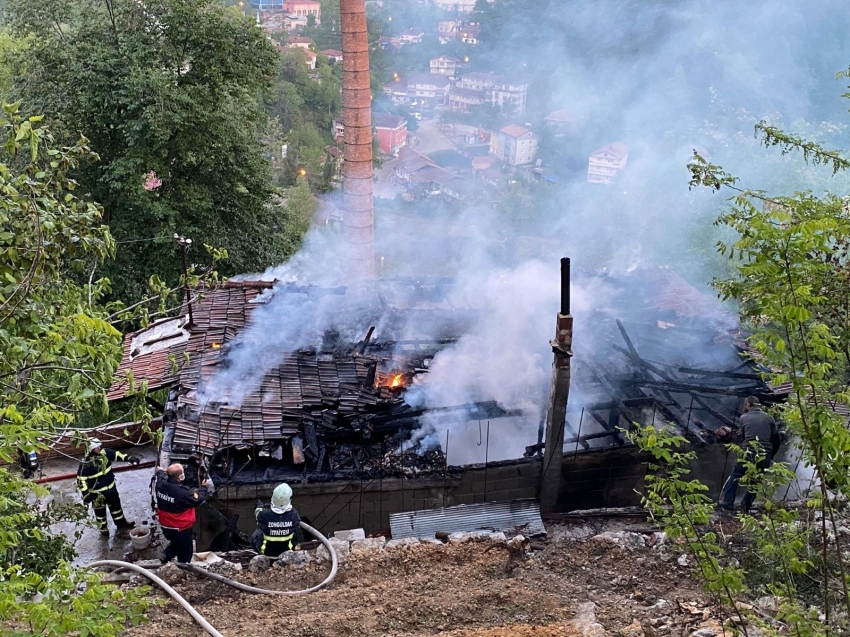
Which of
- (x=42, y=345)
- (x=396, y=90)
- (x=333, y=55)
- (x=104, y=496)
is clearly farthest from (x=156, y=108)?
(x=333, y=55)

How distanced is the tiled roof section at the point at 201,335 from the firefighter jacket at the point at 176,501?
2939 millimetres

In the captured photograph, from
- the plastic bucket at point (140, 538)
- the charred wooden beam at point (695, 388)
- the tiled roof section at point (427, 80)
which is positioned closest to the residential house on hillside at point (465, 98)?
the tiled roof section at point (427, 80)

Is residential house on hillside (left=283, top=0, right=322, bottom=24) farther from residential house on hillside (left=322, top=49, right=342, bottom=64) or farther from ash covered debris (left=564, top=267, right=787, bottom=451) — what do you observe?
ash covered debris (left=564, top=267, right=787, bottom=451)

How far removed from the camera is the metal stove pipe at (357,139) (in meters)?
18.8

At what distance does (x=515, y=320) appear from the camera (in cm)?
1334

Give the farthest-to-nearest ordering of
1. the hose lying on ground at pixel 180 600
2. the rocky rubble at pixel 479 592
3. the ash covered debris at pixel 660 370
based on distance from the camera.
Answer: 1. the ash covered debris at pixel 660 370
2. the rocky rubble at pixel 479 592
3. the hose lying on ground at pixel 180 600

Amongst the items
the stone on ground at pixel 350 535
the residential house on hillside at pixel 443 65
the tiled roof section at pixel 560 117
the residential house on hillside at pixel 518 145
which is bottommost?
the stone on ground at pixel 350 535

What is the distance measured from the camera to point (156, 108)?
16328 millimetres

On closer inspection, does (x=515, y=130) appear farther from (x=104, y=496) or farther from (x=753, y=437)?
(x=104, y=496)

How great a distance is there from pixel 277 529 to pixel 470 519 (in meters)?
2.92

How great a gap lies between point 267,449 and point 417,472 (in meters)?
2.12

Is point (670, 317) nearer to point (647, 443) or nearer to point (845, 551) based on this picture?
point (845, 551)

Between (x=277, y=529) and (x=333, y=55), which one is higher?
(x=333, y=55)

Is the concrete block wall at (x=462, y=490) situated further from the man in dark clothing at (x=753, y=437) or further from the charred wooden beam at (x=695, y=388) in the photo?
the man in dark clothing at (x=753, y=437)
